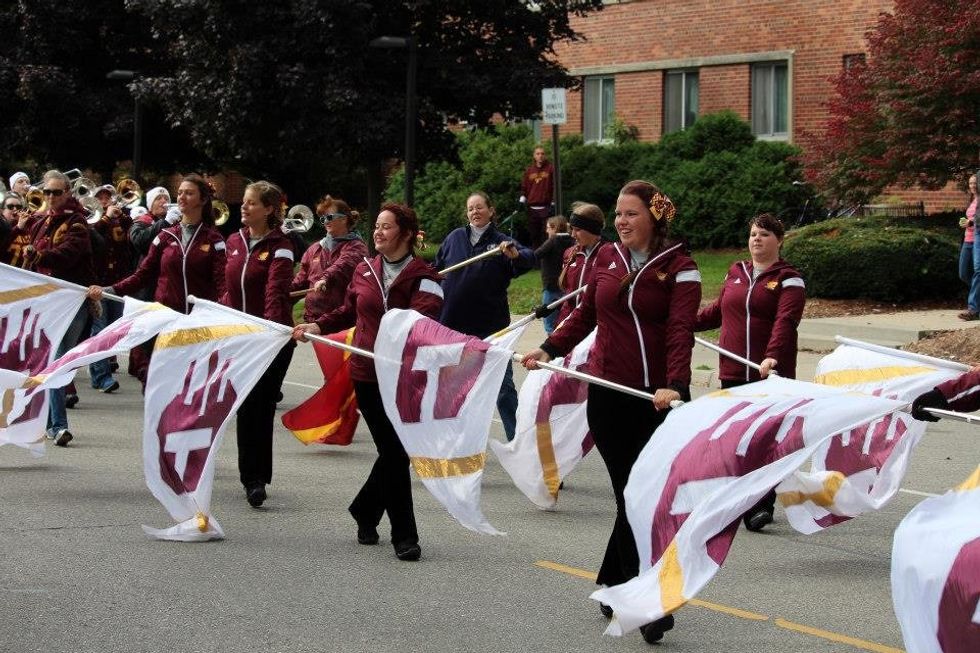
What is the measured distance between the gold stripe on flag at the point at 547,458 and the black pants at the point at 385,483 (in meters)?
1.37

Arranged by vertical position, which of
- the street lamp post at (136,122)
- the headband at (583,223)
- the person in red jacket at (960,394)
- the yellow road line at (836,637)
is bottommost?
the yellow road line at (836,637)

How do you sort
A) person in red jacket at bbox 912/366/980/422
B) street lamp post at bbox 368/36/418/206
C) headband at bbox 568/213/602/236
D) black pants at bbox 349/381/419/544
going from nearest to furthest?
1. person in red jacket at bbox 912/366/980/422
2. black pants at bbox 349/381/419/544
3. headband at bbox 568/213/602/236
4. street lamp post at bbox 368/36/418/206

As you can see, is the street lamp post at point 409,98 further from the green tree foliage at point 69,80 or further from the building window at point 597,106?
the green tree foliage at point 69,80

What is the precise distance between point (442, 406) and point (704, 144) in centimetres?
2200

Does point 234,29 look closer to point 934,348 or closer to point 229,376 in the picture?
point 934,348

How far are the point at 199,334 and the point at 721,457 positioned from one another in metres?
3.65

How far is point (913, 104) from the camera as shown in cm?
2036

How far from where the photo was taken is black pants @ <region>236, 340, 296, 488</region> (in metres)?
9.36

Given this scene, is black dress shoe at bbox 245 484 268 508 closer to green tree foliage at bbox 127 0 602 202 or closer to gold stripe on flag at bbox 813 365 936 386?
gold stripe on flag at bbox 813 365 936 386

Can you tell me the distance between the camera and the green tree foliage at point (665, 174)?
88.8ft

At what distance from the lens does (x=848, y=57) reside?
28.4 meters

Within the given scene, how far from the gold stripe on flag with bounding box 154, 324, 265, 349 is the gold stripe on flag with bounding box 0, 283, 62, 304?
7.49 feet

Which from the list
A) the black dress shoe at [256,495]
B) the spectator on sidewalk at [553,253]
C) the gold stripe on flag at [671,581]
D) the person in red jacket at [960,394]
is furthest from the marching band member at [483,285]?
the person in red jacket at [960,394]

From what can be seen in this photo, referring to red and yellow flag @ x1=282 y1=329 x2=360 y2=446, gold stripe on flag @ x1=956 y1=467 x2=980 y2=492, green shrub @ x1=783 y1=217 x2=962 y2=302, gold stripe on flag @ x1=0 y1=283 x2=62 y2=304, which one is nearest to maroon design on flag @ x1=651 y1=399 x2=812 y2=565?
gold stripe on flag @ x1=956 y1=467 x2=980 y2=492
